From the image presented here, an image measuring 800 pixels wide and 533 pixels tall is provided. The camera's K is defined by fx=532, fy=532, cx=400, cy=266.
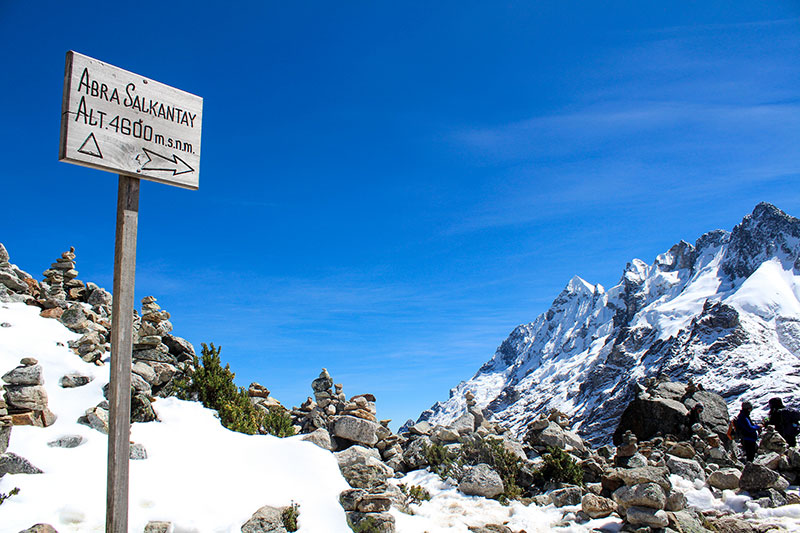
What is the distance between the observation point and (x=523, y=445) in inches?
720

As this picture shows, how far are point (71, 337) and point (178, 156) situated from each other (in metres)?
9.36

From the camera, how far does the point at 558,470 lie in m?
14.2

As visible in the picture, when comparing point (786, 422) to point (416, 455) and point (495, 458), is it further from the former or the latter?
point (416, 455)

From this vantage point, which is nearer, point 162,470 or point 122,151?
point 122,151

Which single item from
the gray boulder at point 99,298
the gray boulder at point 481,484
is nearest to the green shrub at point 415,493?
the gray boulder at point 481,484

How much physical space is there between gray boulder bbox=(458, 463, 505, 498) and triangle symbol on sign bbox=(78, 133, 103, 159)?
11.0 meters

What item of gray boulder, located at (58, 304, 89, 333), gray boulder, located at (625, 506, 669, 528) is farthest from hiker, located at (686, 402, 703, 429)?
gray boulder, located at (58, 304, 89, 333)

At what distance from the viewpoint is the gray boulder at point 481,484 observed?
42.5ft

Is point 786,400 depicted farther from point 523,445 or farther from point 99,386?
point 99,386

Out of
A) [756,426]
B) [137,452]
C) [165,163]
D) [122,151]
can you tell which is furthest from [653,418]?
[122,151]

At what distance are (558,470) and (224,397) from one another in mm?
9010

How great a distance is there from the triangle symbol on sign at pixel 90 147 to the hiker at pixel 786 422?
20.1m

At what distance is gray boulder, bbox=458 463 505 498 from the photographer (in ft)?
→ 42.5

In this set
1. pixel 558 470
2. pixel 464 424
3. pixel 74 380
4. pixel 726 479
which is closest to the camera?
pixel 74 380
